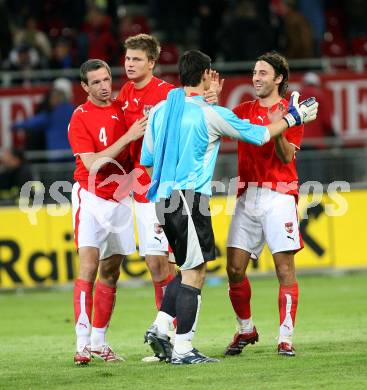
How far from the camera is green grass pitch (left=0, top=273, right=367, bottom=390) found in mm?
8484

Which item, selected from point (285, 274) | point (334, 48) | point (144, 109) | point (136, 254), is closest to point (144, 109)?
point (144, 109)

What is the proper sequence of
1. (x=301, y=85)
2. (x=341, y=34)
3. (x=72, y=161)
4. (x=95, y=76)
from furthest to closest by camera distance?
(x=341, y=34)
(x=301, y=85)
(x=72, y=161)
(x=95, y=76)

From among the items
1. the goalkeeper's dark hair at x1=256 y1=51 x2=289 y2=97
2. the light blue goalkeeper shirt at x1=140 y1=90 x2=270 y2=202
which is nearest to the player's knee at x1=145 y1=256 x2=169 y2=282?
the light blue goalkeeper shirt at x1=140 y1=90 x2=270 y2=202

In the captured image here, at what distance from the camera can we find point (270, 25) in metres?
19.7

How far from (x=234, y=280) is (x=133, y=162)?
1282mm

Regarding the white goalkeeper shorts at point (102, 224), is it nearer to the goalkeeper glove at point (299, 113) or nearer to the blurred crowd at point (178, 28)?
the goalkeeper glove at point (299, 113)

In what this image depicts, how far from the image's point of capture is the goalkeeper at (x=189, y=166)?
9.05 meters

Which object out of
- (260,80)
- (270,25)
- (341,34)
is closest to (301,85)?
(270,25)

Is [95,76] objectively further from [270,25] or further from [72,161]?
[270,25]

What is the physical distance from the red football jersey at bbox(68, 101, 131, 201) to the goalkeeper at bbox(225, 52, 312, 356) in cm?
99

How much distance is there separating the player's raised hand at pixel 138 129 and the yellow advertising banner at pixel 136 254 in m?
6.35

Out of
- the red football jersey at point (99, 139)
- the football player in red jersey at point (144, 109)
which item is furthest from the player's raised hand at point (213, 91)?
the red football jersey at point (99, 139)

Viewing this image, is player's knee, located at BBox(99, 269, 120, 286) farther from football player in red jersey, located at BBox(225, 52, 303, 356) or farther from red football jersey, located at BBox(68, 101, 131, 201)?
football player in red jersey, located at BBox(225, 52, 303, 356)

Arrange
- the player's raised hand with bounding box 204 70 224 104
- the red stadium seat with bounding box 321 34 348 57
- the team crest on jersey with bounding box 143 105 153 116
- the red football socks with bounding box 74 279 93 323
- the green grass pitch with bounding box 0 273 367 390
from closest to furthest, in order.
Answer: the green grass pitch with bounding box 0 273 367 390
the player's raised hand with bounding box 204 70 224 104
the red football socks with bounding box 74 279 93 323
the team crest on jersey with bounding box 143 105 153 116
the red stadium seat with bounding box 321 34 348 57
